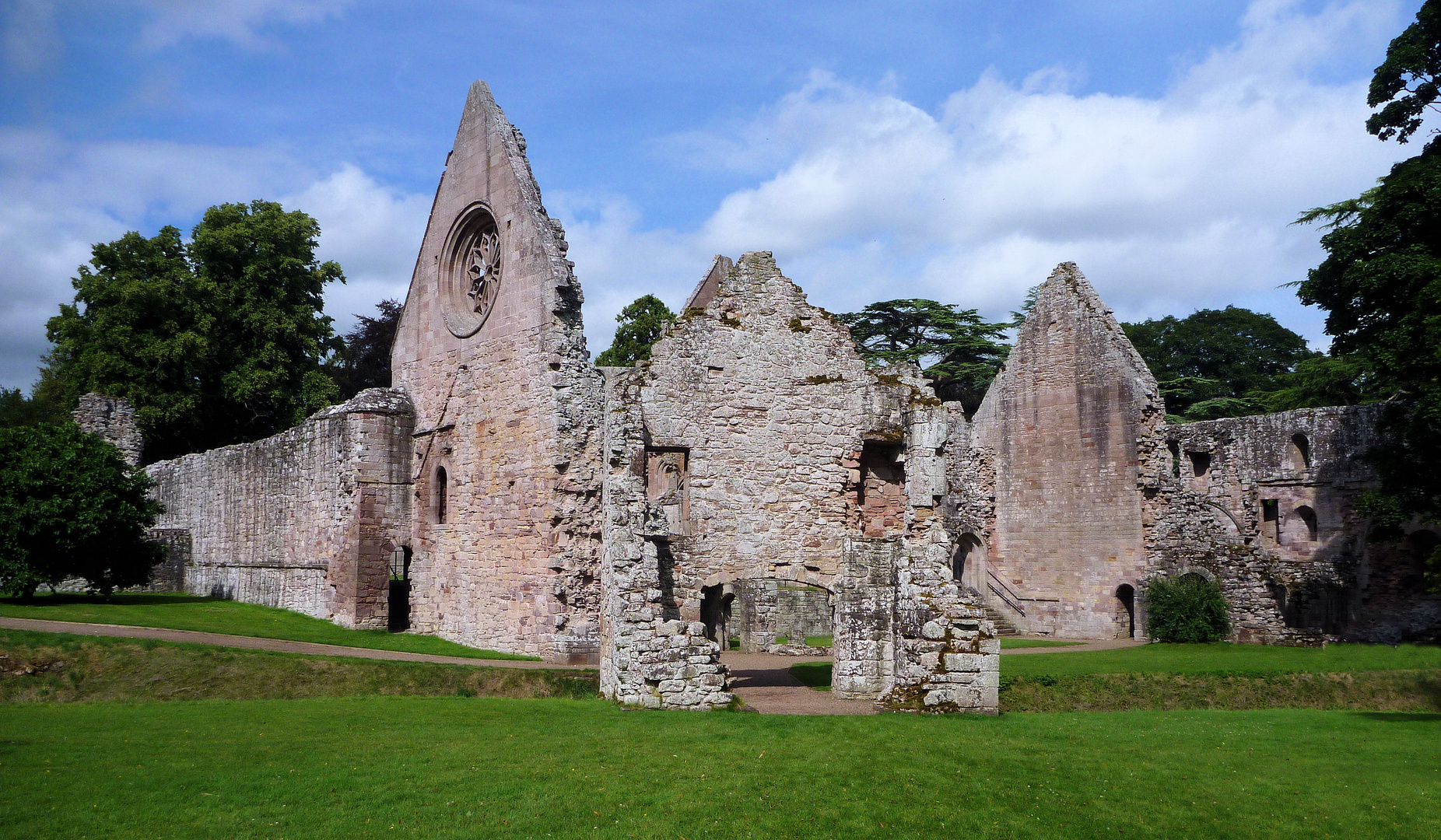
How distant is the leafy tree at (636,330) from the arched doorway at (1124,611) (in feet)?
54.7

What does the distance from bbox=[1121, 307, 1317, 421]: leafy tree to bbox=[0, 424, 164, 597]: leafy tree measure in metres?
36.3

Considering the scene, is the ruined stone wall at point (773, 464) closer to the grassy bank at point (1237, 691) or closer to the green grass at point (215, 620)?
the grassy bank at point (1237, 691)

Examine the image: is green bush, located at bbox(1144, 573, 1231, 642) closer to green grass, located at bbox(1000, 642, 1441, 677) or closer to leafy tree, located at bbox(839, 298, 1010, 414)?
green grass, located at bbox(1000, 642, 1441, 677)

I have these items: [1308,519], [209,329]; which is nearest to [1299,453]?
[1308,519]

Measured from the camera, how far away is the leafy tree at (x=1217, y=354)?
43.8m

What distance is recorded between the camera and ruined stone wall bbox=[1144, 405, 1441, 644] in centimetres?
2397

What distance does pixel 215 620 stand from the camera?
62.0 ft

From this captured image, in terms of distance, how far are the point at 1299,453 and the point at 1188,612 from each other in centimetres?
817

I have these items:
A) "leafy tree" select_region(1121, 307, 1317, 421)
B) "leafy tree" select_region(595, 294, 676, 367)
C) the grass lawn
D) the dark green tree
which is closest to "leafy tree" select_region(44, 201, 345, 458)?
"leafy tree" select_region(595, 294, 676, 367)

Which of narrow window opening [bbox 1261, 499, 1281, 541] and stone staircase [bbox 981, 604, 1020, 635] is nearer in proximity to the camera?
stone staircase [bbox 981, 604, 1020, 635]

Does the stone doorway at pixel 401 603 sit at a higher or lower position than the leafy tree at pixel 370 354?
lower

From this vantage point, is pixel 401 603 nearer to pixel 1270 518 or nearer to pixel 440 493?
pixel 440 493

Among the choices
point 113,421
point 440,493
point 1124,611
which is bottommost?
point 1124,611

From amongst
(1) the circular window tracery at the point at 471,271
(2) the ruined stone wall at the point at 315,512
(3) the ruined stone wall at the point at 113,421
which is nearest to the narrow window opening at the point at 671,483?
(1) the circular window tracery at the point at 471,271
